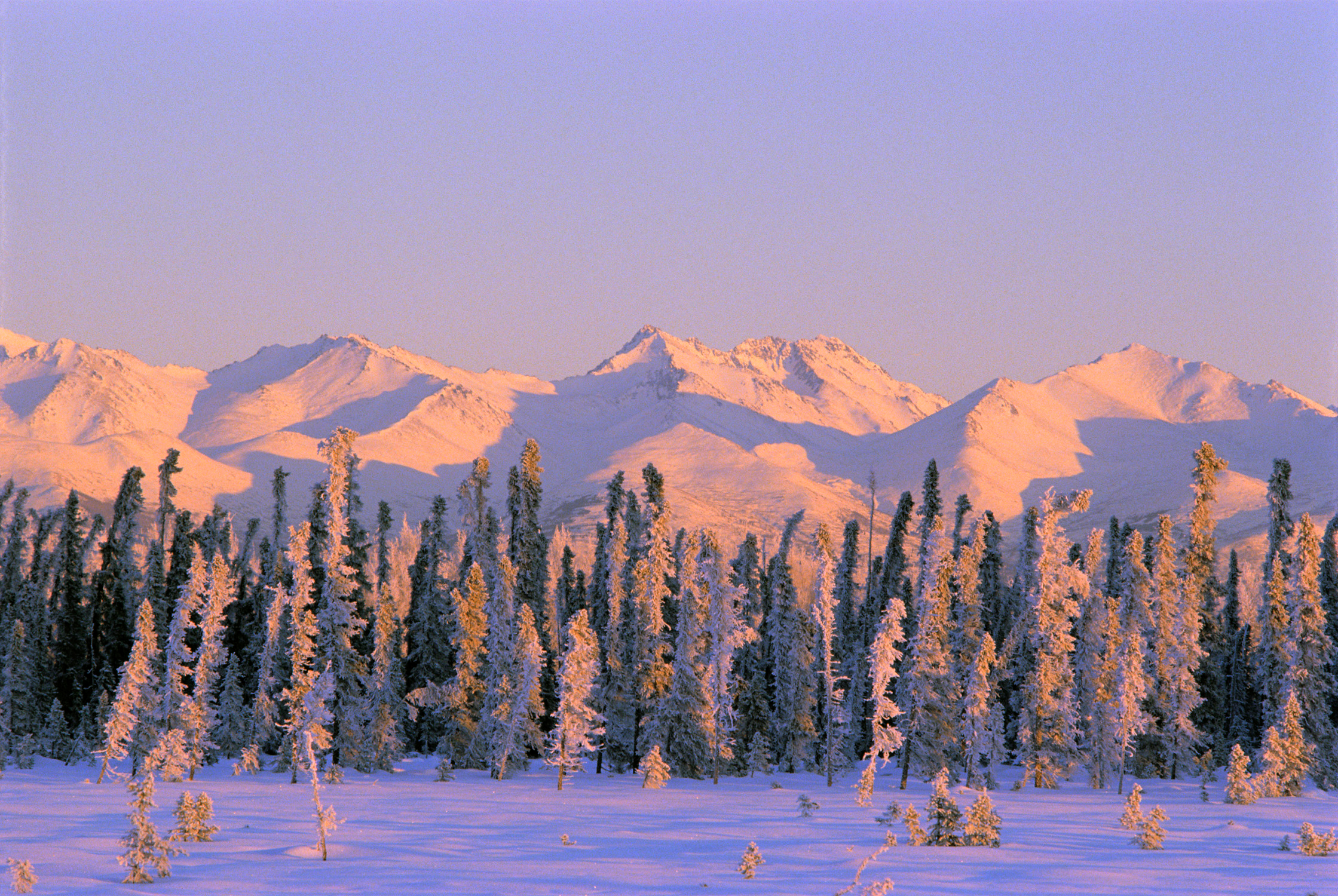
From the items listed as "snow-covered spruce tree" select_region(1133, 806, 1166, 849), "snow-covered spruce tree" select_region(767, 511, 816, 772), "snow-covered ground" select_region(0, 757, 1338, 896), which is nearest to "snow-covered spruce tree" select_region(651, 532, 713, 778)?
"snow-covered ground" select_region(0, 757, 1338, 896)

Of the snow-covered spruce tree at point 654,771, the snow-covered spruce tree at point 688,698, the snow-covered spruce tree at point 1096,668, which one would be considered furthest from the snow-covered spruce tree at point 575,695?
the snow-covered spruce tree at point 1096,668

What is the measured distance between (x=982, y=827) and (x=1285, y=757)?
85.8 feet

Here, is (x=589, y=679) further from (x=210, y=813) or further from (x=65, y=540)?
(x=65, y=540)

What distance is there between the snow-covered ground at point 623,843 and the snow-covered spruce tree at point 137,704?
205cm

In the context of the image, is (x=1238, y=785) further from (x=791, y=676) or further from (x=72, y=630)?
(x=72, y=630)

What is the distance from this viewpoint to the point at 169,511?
7244cm

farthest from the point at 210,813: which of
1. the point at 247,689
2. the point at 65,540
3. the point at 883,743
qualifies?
the point at 65,540

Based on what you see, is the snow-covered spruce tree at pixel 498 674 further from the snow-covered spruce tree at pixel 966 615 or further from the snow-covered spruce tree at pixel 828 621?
the snow-covered spruce tree at pixel 966 615

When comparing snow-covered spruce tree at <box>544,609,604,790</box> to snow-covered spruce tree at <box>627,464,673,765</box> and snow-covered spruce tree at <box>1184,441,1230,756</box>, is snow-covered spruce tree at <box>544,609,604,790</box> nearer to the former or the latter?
snow-covered spruce tree at <box>627,464,673,765</box>

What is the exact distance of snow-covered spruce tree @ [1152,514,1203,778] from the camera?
2478 inches

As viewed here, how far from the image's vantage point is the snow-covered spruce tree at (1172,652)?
6294 centimetres

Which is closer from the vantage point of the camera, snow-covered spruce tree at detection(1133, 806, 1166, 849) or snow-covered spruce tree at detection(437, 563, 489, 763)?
snow-covered spruce tree at detection(1133, 806, 1166, 849)

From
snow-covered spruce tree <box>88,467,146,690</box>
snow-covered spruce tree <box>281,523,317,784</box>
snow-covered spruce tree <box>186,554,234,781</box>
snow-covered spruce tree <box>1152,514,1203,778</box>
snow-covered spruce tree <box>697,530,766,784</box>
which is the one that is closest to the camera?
snow-covered spruce tree <box>281,523,317,784</box>

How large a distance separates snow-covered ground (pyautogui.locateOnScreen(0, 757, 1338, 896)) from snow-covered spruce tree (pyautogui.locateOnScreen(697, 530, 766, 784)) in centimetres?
389
